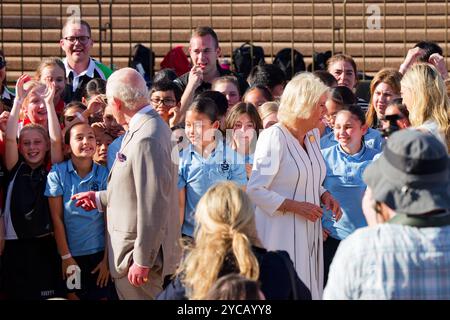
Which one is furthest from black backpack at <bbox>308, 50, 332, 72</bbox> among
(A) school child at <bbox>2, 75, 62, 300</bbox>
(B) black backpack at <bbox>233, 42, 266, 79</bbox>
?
(A) school child at <bbox>2, 75, 62, 300</bbox>

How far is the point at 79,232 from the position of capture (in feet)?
26.5

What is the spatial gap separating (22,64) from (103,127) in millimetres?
4944

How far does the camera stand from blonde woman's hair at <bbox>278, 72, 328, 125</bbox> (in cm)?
701

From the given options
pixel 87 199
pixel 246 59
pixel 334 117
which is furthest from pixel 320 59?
pixel 87 199

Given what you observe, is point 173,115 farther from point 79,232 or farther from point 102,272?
point 102,272

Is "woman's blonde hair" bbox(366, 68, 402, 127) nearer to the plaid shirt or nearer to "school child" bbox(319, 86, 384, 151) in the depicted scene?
"school child" bbox(319, 86, 384, 151)

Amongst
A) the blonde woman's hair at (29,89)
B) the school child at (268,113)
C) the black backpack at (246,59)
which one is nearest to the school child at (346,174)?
the school child at (268,113)

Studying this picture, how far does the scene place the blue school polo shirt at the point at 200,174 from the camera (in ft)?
26.1

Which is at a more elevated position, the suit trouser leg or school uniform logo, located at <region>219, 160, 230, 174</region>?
school uniform logo, located at <region>219, 160, 230, 174</region>

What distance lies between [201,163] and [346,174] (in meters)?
1.01

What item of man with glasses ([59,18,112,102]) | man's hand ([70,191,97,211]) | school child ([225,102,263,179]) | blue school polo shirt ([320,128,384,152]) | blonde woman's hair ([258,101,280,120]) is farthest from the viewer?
man with glasses ([59,18,112,102])

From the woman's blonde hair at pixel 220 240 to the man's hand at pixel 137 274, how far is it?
1.70m

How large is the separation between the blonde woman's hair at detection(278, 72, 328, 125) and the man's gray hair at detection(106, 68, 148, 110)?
860 mm

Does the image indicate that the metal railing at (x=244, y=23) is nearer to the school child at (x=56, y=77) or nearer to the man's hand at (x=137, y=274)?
the school child at (x=56, y=77)
